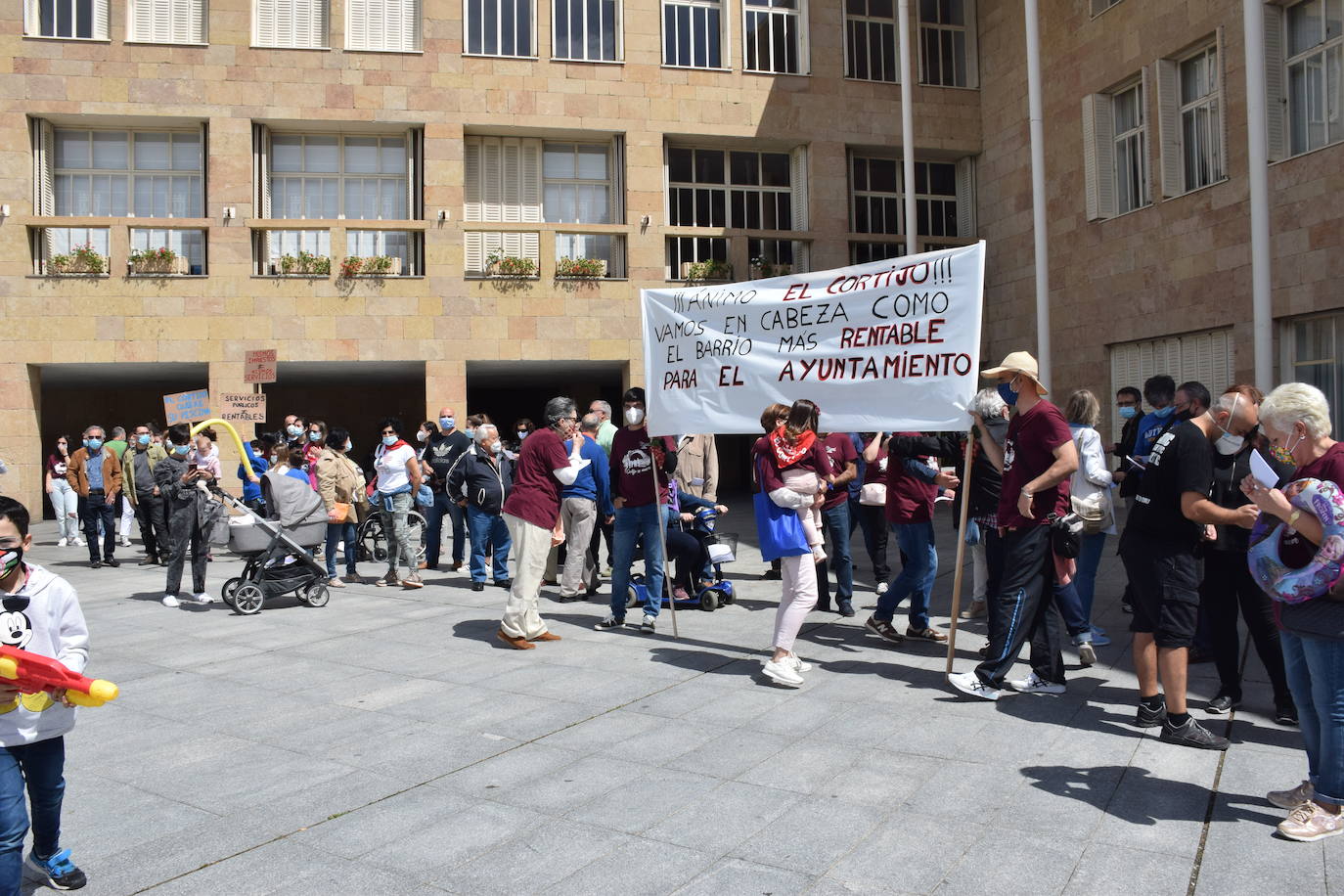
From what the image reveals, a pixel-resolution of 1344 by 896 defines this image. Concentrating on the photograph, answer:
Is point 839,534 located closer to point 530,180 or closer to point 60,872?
point 60,872

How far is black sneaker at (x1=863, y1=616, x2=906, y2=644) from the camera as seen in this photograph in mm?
7574

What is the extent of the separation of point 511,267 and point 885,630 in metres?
14.4

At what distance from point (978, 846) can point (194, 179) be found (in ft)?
67.3

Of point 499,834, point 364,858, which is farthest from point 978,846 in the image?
point 364,858

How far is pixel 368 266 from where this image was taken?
2002 cm

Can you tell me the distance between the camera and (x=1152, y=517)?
17.1ft

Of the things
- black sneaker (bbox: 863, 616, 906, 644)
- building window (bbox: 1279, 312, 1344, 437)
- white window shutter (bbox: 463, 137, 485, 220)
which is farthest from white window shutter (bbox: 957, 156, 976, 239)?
black sneaker (bbox: 863, 616, 906, 644)

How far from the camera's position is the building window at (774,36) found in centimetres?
2166

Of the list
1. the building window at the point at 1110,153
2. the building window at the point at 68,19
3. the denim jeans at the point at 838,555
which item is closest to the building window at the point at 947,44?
the building window at the point at 1110,153

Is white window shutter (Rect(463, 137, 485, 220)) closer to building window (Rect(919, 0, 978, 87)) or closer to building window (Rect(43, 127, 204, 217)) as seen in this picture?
building window (Rect(43, 127, 204, 217))

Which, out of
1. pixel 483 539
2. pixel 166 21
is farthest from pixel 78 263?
pixel 483 539

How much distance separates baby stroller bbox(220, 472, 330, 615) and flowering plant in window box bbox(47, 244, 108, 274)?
38.1 ft

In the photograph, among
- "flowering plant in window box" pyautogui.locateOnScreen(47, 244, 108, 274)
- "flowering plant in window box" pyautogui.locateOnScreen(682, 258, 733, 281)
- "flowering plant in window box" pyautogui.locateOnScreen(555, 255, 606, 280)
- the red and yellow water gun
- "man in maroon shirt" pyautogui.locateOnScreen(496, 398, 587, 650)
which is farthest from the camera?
"flowering plant in window box" pyautogui.locateOnScreen(682, 258, 733, 281)

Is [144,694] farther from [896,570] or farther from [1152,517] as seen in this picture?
[896,570]
